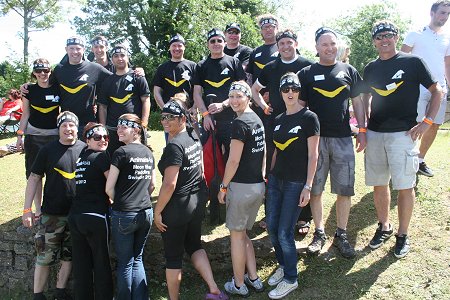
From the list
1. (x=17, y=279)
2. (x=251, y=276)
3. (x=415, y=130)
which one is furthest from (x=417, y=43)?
(x=17, y=279)

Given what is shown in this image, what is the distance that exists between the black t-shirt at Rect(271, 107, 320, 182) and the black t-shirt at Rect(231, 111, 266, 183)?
0.78 ft

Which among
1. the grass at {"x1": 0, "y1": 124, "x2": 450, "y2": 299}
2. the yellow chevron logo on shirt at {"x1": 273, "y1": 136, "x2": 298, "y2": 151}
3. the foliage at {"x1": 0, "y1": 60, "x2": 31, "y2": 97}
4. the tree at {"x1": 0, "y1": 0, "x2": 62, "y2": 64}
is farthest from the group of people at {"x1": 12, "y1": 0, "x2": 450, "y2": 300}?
the tree at {"x1": 0, "y1": 0, "x2": 62, "y2": 64}

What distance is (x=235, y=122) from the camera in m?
4.52

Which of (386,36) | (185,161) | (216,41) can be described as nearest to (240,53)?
(216,41)

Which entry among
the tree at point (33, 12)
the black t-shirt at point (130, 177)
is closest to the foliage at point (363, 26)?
the tree at point (33, 12)

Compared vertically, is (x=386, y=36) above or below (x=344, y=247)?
above

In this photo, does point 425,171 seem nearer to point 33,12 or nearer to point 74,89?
point 74,89

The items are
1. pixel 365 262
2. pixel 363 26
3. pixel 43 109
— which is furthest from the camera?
pixel 363 26

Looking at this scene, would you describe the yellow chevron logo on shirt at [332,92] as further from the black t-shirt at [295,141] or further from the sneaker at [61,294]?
the sneaker at [61,294]

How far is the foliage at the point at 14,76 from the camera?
2039cm

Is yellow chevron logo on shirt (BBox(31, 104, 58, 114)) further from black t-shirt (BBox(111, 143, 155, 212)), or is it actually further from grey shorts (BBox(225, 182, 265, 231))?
A: grey shorts (BBox(225, 182, 265, 231))

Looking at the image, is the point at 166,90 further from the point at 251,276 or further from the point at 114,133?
the point at 251,276

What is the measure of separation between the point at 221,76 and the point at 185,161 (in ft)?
6.29

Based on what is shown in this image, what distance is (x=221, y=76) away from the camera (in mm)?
5875
